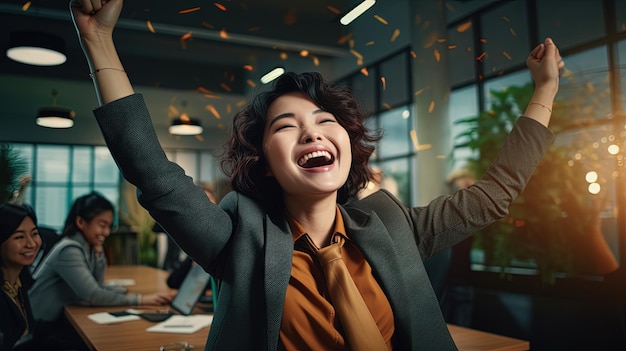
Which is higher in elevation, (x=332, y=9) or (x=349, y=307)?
(x=332, y=9)

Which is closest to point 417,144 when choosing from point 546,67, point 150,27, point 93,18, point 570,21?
point 570,21

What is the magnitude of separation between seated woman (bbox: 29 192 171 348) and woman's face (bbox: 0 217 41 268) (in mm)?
516

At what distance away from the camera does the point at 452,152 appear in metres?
6.22

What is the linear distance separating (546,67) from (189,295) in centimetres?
185

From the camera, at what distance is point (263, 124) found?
1287 millimetres

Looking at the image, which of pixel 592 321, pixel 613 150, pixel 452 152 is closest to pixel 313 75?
pixel 613 150

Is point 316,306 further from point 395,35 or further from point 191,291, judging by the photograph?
point 395,35

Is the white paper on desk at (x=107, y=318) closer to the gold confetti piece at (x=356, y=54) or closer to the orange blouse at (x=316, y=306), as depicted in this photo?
the orange blouse at (x=316, y=306)

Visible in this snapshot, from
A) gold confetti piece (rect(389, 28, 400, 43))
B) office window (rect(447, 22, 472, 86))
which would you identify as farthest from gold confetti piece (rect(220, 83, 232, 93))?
office window (rect(447, 22, 472, 86))

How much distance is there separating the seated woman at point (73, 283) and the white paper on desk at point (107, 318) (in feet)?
0.89

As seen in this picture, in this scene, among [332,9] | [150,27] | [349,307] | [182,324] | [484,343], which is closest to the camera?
[349,307]

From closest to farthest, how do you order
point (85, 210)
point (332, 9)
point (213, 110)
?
1. point (85, 210)
2. point (332, 9)
3. point (213, 110)

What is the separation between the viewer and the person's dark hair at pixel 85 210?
3230 mm

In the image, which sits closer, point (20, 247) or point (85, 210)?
point (20, 247)
